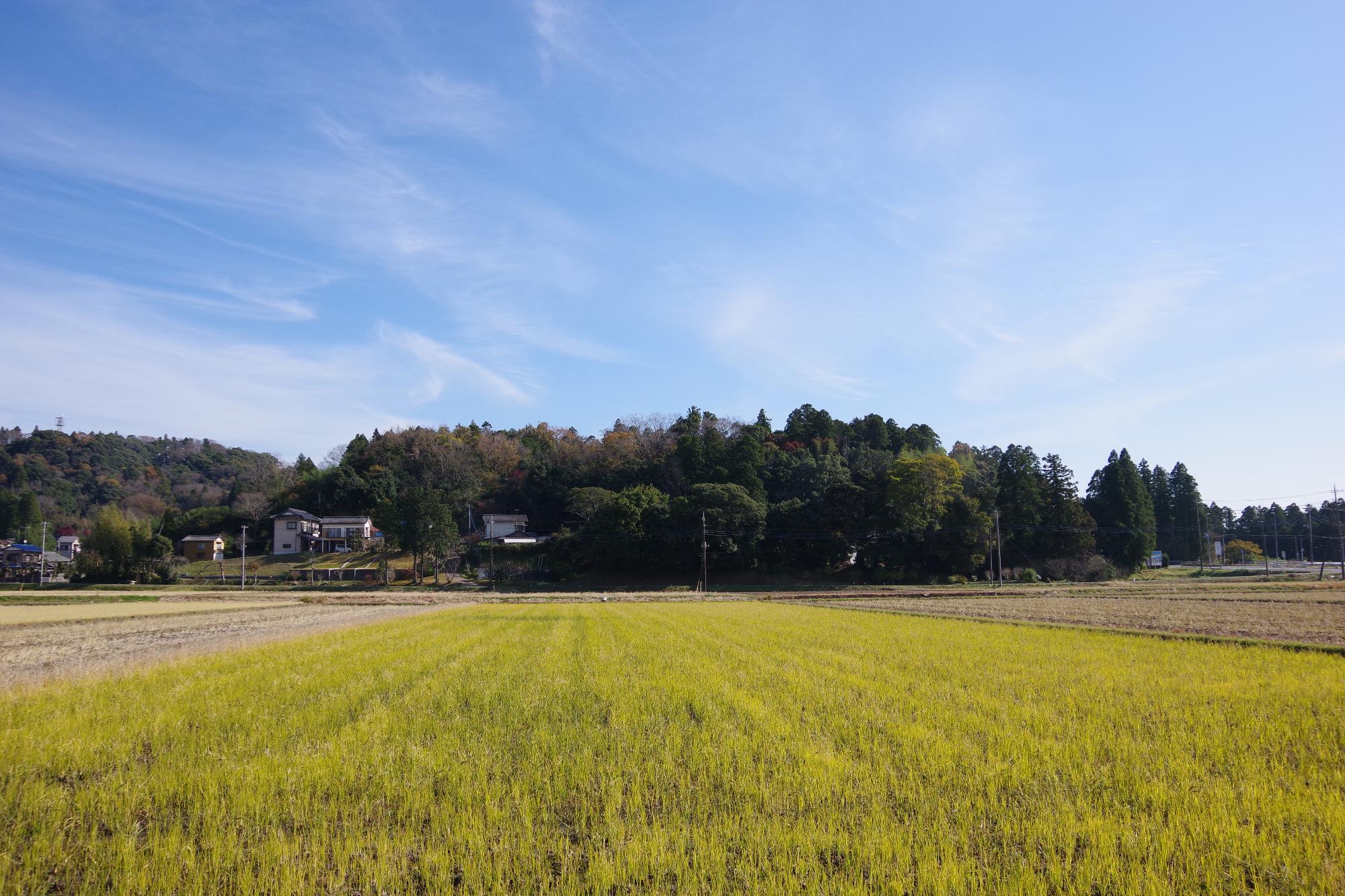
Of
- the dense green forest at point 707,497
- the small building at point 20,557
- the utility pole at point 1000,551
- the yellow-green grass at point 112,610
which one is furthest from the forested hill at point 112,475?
the utility pole at point 1000,551

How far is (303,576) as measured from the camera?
6944 centimetres

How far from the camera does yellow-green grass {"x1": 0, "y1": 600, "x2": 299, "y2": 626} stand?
91.5 ft

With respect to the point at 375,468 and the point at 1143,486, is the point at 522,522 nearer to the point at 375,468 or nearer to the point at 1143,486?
the point at 375,468

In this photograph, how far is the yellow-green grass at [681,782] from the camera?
4559 millimetres

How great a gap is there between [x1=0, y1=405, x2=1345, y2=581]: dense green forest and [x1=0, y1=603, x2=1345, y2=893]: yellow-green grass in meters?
50.8

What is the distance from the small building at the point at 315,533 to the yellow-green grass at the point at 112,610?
41.6 m

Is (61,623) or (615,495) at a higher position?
(615,495)

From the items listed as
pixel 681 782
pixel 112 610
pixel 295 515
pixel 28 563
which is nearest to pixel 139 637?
pixel 112 610

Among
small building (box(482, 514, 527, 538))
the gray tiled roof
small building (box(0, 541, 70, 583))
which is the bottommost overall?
small building (box(0, 541, 70, 583))

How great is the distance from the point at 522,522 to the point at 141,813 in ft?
275

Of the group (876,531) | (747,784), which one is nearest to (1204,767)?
(747,784)

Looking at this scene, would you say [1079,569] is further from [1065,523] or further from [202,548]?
[202,548]

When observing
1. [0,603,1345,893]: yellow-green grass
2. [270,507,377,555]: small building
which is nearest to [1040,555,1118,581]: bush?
[0,603,1345,893]: yellow-green grass

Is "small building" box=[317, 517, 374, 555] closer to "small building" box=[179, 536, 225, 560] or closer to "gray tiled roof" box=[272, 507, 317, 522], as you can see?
"gray tiled roof" box=[272, 507, 317, 522]
